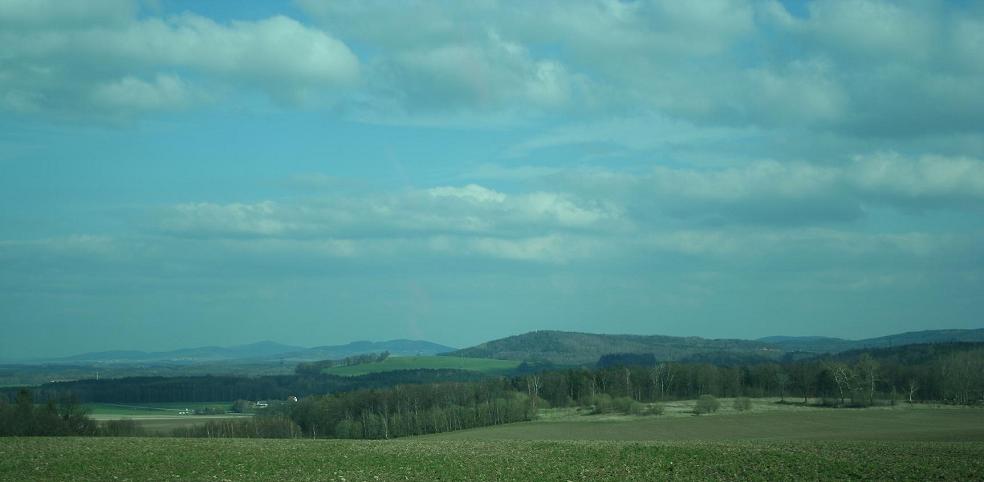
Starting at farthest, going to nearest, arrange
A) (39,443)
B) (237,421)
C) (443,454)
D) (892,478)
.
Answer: (237,421) → (39,443) → (443,454) → (892,478)

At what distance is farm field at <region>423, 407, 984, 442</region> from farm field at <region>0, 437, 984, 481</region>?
21052 millimetres

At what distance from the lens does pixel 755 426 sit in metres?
72.8

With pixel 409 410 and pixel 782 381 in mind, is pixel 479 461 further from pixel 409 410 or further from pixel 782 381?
pixel 782 381

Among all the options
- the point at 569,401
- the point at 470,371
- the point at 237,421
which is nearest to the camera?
the point at 237,421

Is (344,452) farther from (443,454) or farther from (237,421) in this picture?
(237,421)

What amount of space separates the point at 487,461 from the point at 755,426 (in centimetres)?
4564

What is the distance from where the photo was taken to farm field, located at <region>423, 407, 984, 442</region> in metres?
61.5

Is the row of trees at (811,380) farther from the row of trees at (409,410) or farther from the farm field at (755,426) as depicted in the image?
the row of trees at (409,410)

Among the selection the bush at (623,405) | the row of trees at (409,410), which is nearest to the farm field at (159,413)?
the row of trees at (409,410)

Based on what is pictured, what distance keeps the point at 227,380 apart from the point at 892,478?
154010 millimetres

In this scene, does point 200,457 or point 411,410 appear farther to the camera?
point 411,410

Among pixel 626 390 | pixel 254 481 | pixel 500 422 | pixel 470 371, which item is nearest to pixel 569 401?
pixel 626 390

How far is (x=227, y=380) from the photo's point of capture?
165375 mm

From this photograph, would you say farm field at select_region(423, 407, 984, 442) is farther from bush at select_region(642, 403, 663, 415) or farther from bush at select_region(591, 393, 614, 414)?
bush at select_region(591, 393, 614, 414)
